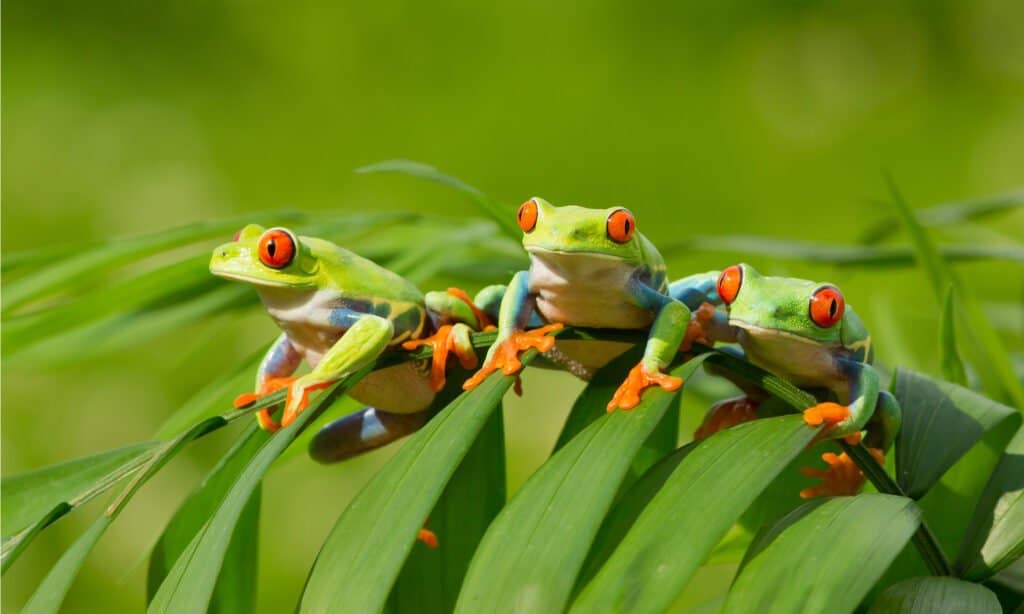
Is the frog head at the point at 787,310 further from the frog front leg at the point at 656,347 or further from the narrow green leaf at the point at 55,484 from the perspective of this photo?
the narrow green leaf at the point at 55,484

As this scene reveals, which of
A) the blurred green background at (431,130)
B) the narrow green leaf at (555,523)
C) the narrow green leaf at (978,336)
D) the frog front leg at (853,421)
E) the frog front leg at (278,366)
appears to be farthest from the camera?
the blurred green background at (431,130)

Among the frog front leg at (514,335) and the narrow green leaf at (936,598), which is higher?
the frog front leg at (514,335)

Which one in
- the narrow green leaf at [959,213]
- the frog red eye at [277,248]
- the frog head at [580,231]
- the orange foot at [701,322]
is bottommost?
the narrow green leaf at [959,213]

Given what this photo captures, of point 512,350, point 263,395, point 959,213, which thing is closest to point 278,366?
point 263,395

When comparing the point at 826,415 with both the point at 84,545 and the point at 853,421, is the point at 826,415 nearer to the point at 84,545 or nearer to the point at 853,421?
the point at 853,421

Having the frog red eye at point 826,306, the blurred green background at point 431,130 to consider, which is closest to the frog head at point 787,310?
the frog red eye at point 826,306

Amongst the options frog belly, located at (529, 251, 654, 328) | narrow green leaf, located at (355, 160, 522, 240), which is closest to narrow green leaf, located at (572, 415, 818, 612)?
frog belly, located at (529, 251, 654, 328)
